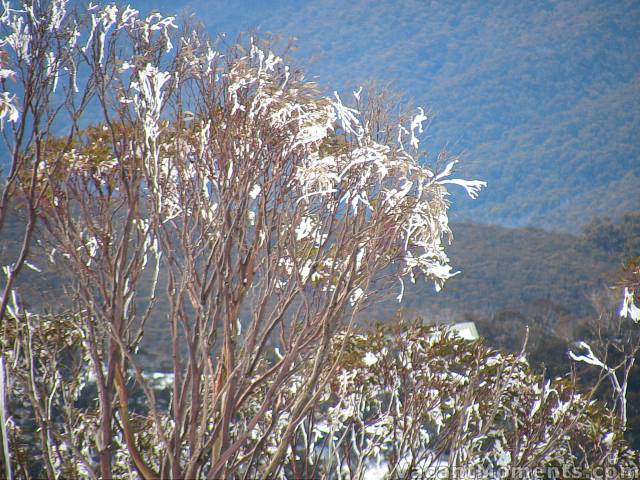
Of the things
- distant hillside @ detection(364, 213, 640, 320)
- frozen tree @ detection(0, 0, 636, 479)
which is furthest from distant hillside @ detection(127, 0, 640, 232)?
frozen tree @ detection(0, 0, 636, 479)

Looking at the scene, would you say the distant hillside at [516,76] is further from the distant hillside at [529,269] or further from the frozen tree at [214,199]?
the frozen tree at [214,199]

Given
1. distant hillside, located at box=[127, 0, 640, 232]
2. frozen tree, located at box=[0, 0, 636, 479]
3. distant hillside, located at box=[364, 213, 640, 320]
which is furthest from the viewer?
distant hillside, located at box=[127, 0, 640, 232]

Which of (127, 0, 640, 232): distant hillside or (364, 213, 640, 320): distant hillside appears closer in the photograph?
(364, 213, 640, 320): distant hillside

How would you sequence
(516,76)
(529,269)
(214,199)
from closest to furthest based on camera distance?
1. (214,199)
2. (529,269)
3. (516,76)

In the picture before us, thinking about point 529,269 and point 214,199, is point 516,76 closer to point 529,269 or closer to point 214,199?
point 529,269

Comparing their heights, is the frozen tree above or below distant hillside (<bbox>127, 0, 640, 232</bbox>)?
below

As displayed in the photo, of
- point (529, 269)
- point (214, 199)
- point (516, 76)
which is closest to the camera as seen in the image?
point (214, 199)

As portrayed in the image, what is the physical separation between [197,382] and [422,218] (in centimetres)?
119

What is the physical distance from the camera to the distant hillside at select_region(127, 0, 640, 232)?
5706cm

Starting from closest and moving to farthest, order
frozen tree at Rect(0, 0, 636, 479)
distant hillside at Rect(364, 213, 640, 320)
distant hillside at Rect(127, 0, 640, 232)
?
frozen tree at Rect(0, 0, 636, 479) < distant hillside at Rect(364, 213, 640, 320) < distant hillside at Rect(127, 0, 640, 232)

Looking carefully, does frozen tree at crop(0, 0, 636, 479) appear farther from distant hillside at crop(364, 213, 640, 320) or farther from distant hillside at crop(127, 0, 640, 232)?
distant hillside at crop(127, 0, 640, 232)

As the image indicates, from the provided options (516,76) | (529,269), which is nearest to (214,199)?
(529,269)

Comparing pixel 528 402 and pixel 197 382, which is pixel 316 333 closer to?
pixel 197 382

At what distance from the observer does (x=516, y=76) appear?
305ft
